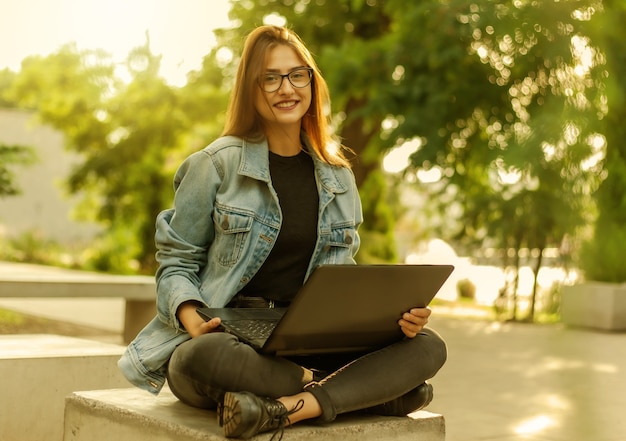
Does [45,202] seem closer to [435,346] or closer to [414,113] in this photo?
[414,113]

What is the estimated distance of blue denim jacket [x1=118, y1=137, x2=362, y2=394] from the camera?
2.72 meters

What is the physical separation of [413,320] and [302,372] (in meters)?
0.34

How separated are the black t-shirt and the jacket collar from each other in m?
0.05

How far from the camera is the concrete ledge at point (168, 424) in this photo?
8.10 ft

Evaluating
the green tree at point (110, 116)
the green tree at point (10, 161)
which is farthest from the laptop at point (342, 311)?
the green tree at point (110, 116)

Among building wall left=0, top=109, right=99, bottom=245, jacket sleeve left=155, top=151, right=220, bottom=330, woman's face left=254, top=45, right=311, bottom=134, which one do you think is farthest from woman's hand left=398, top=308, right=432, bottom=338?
building wall left=0, top=109, right=99, bottom=245

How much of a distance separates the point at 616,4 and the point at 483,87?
180 inches

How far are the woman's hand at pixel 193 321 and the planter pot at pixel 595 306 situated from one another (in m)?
8.66

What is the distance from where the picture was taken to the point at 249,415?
2.28 m

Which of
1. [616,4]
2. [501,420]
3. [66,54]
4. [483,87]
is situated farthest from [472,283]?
[616,4]

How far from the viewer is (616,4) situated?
3.23 metres

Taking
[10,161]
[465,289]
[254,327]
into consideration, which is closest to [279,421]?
[254,327]

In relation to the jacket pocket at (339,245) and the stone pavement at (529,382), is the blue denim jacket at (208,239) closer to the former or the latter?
the jacket pocket at (339,245)

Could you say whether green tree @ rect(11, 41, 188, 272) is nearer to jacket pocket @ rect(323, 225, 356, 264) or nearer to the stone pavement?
the stone pavement
